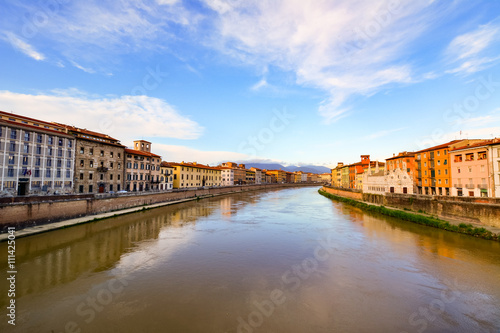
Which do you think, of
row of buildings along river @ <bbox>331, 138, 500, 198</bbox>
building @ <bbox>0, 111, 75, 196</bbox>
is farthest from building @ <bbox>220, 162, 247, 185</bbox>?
building @ <bbox>0, 111, 75, 196</bbox>

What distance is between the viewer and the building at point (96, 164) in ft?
125

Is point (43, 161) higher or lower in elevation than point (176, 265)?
higher

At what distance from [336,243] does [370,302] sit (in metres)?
10.1

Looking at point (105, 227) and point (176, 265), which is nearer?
point (176, 265)

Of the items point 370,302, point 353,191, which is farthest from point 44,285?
point 353,191

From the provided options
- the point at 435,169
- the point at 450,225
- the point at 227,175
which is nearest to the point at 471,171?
the point at 435,169

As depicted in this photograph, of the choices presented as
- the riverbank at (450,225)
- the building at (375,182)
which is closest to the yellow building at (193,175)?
the building at (375,182)

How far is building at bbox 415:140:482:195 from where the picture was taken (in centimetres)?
3910

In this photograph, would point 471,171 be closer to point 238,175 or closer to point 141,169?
point 141,169

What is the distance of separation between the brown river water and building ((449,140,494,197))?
1585 cm

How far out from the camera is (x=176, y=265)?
14688 millimetres

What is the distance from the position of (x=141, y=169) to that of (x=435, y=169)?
5918 centimetres

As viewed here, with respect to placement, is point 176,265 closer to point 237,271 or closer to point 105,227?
point 237,271

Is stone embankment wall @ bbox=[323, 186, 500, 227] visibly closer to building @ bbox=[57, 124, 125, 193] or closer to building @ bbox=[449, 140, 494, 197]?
building @ bbox=[449, 140, 494, 197]
